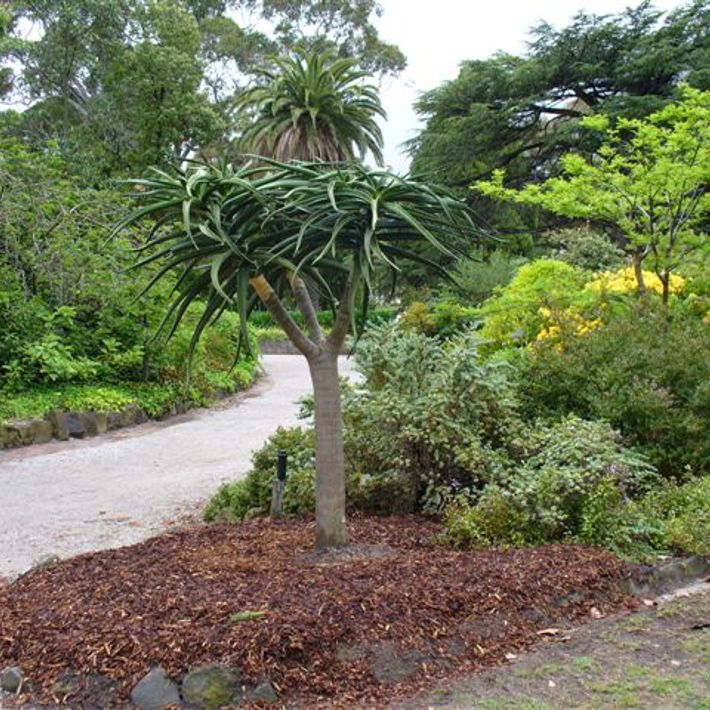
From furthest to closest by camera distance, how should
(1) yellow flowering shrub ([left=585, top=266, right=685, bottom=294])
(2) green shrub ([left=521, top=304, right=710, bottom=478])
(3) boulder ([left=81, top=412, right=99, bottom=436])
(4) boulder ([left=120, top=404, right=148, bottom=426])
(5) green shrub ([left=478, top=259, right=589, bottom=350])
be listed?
1. (4) boulder ([left=120, top=404, right=148, bottom=426])
2. (3) boulder ([left=81, top=412, right=99, bottom=436])
3. (1) yellow flowering shrub ([left=585, top=266, right=685, bottom=294])
4. (5) green shrub ([left=478, top=259, right=589, bottom=350])
5. (2) green shrub ([left=521, top=304, right=710, bottom=478])

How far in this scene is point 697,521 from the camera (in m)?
4.36

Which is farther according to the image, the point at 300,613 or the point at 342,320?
the point at 342,320

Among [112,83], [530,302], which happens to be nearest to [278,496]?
[530,302]

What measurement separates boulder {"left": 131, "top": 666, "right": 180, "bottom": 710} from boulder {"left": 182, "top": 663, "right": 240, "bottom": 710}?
45 mm

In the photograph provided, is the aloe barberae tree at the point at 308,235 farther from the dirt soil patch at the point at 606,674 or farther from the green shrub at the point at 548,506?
the dirt soil patch at the point at 606,674

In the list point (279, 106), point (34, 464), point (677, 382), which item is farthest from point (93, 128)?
→ point (677, 382)

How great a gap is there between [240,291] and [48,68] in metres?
23.1

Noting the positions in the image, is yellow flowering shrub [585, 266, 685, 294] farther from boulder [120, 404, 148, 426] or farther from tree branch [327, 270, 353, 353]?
boulder [120, 404, 148, 426]

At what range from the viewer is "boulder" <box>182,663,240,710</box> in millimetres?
2814

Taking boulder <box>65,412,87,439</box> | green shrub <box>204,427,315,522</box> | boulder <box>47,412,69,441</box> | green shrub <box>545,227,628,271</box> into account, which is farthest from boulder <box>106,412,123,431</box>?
green shrub <box>545,227,628,271</box>

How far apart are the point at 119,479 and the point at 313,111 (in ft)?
46.8

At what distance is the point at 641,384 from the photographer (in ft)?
19.1

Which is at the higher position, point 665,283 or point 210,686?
point 665,283

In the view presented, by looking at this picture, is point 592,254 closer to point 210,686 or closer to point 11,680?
A: point 210,686
